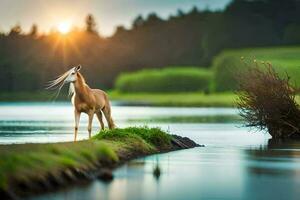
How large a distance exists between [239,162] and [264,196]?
7865 mm

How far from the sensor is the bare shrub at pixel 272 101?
41719 millimetres

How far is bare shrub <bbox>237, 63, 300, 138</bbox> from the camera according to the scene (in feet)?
137

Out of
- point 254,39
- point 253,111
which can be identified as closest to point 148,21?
point 254,39

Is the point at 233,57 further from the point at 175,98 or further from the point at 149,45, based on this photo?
the point at 149,45

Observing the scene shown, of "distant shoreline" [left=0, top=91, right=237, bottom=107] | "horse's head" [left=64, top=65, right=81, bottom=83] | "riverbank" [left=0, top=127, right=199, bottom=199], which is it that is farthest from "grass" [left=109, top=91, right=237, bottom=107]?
"riverbank" [left=0, top=127, right=199, bottom=199]

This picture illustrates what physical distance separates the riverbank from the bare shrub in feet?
34.2

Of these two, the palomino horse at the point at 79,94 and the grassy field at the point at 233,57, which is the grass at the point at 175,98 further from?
the palomino horse at the point at 79,94

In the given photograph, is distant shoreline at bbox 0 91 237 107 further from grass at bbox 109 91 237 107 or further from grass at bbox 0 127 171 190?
grass at bbox 0 127 171 190

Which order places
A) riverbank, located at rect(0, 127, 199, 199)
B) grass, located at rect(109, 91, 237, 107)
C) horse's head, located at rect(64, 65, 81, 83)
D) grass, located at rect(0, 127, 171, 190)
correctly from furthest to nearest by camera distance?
grass, located at rect(109, 91, 237, 107) < horse's head, located at rect(64, 65, 81, 83) < grass, located at rect(0, 127, 171, 190) < riverbank, located at rect(0, 127, 199, 199)

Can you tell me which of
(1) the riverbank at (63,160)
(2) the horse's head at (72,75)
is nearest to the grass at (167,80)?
(2) the horse's head at (72,75)

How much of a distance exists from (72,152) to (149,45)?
151893mm

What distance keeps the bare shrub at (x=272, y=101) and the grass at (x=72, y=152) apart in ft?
29.2

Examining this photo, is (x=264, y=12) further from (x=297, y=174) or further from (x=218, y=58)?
(x=297, y=174)

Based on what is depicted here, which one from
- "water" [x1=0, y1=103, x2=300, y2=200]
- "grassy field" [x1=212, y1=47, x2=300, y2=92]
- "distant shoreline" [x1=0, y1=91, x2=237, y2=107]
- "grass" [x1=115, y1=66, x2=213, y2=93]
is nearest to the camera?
"water" [x1=0, y1=103, x2=300, y2=200]
